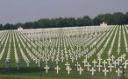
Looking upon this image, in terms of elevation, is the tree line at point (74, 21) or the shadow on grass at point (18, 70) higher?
the shadow on grass at point (18, 70)

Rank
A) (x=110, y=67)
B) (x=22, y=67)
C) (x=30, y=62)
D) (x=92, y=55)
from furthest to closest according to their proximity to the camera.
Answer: (x=92, y=55) < (x=30, y=62) < (x=22, y=67) < (x=110, y=67)

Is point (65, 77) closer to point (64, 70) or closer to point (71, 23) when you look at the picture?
point (64, 70)

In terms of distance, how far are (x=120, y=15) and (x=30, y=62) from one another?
328ft

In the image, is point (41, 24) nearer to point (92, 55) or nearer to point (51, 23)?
point (51, 23)

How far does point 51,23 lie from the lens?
137625 millimetres

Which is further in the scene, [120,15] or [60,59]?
[120,15]

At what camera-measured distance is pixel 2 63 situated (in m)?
37.8

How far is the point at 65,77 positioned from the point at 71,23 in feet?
354

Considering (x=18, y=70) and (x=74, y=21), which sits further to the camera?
(x=74, y=21)

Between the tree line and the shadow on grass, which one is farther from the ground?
the shadow on grass

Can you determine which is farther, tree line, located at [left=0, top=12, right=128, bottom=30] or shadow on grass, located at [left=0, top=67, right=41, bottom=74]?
tree line, located at [left=0, top=12, right=128, bottom=30]

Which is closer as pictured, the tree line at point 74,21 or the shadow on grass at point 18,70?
the shadow on grass at point 18,70

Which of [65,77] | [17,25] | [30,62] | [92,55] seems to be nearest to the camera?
[65,77]

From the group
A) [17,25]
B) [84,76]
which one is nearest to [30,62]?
[84,76]
